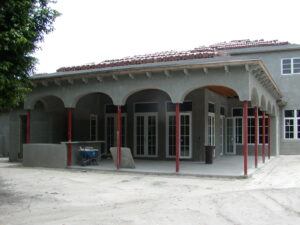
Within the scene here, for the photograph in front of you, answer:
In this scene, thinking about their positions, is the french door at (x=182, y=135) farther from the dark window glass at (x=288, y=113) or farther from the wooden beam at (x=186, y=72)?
the dark window glass at (x=288, y=113)

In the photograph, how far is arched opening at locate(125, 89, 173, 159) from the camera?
20.2 m

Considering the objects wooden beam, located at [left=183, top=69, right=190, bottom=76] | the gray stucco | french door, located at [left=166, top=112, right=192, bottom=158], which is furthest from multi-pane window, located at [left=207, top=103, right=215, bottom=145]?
wooden beam, located at [left=183, top=69, right=190, bottom=76]

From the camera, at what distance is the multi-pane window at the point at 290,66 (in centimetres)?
2551

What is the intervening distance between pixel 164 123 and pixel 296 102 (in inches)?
379

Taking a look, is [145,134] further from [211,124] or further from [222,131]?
[222,131]

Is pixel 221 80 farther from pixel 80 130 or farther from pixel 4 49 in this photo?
pixel 80 130

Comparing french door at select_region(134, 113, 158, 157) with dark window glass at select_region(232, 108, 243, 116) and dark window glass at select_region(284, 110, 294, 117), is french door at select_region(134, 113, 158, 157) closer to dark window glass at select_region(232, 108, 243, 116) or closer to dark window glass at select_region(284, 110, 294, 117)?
dark window glass at select_region(232, 108, 243, 116)

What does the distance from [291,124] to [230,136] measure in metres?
3.68

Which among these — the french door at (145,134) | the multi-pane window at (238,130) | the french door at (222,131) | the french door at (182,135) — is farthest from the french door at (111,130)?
the multi-pane window at (238,130)

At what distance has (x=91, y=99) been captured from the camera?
2150cm

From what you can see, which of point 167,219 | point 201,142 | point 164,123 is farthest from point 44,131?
point 167,219

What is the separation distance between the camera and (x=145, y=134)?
20.6 metres

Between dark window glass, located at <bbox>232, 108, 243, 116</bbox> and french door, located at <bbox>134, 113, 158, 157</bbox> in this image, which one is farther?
dark window glass, located at <bbox>232, 108, 243, 116</bbox>

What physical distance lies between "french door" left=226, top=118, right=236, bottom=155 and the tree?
16946 millimetres
